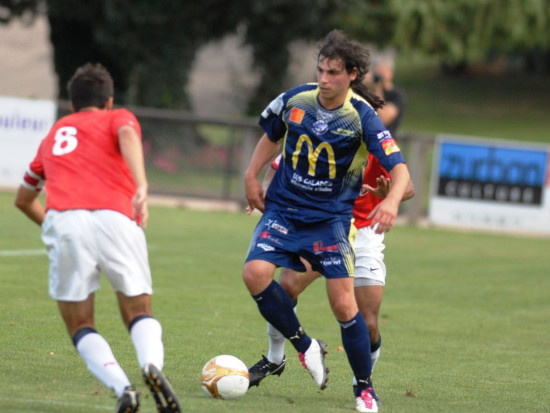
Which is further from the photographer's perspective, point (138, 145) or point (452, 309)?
point (452, 309)

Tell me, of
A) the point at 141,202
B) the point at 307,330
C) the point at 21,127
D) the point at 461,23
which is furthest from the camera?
the point at 461,23

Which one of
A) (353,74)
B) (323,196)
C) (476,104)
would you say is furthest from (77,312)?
(476,104)

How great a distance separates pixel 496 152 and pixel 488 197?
836 millimetres

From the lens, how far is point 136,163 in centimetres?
530

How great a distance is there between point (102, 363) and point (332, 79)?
2.07 meters

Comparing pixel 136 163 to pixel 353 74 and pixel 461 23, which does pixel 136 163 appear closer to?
pixel 353 74

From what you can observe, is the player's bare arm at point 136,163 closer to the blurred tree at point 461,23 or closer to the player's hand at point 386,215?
the player's hand at point 386,215

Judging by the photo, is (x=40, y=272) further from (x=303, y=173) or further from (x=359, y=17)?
(x=359, y=17)

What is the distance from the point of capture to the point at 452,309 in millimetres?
11227

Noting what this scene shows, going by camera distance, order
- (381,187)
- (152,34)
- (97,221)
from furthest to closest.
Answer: (152,34)
(381,187)
(97,221)

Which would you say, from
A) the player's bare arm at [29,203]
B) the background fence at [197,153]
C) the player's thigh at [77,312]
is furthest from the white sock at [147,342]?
the background fence at [197,153]

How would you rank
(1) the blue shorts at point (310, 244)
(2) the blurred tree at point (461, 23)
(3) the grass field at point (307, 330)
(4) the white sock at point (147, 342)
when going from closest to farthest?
(4) the white sock at point (147, 342) → (1) the blue shorts at point (310, 244) → (3) the grass field at point (307, 330) → (2) the blurred tree at point (461, 23)

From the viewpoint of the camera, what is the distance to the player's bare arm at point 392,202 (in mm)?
5852

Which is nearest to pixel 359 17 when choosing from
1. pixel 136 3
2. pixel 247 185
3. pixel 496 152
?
pixel 136 3
